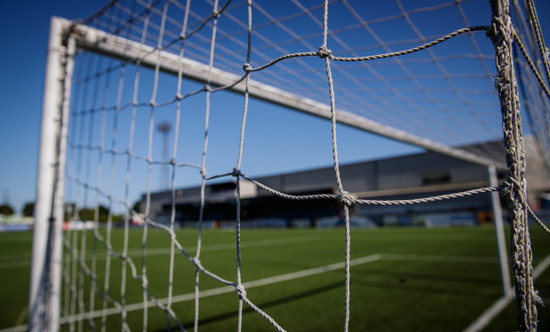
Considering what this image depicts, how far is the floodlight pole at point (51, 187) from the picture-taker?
150 cm

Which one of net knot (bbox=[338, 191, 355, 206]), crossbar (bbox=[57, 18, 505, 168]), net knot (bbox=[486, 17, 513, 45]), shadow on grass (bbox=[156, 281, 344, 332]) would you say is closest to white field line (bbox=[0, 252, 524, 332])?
shadow on grass (bbox=[156, 281, 344, 332])

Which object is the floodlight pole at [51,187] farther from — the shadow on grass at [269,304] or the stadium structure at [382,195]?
the stadium structure at [382,195]

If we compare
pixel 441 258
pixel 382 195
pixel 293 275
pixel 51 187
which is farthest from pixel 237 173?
pixel 382 195

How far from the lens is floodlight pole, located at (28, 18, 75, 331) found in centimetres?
150

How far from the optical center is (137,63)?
158 centimetres

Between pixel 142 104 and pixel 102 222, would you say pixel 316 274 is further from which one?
pixel 102 222

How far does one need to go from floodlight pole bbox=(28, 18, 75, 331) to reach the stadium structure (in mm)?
11681

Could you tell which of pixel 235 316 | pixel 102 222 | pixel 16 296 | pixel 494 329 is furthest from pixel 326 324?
pixel 102 222

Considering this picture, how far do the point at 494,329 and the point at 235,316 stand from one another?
2012 mm

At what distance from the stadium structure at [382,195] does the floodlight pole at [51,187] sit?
11681 mm

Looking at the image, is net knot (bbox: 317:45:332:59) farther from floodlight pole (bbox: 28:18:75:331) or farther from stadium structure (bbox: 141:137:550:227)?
stadium structure (bbox: 141:137:550:227)

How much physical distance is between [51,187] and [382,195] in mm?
20574

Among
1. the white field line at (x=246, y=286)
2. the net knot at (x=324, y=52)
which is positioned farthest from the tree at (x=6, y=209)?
the net knot at (x=324, y=52)

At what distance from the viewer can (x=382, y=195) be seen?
20156 mm
